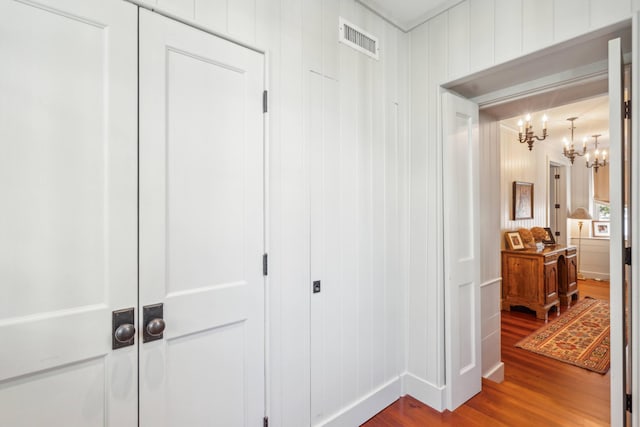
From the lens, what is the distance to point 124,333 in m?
1.18

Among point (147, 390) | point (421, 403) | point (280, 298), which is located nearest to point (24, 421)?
point (147, 390)

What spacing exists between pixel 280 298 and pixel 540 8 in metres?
2.12

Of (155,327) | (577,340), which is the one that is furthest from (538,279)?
(155,327)

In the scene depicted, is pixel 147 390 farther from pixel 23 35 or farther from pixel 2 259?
pixel 23 35

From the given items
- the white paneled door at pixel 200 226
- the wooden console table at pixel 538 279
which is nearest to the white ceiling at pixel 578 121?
the wooden console table at pixel 538 279

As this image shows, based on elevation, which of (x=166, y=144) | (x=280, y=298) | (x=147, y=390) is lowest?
(x=147, y=390)

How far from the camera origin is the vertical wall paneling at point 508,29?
1.80 m

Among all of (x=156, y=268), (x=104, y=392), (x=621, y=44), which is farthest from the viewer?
(x=621, y=44)

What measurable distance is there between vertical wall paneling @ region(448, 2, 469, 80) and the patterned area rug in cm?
286

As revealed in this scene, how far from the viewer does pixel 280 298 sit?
1667mm

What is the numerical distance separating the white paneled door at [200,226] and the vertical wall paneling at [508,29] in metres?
1.43

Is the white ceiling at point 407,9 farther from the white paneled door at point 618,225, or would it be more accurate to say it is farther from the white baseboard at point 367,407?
the white baseboard at point 367,407

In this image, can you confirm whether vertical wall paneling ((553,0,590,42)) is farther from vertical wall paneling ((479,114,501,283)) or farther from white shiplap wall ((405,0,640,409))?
vertical wall paneling ((479,114,501,283))

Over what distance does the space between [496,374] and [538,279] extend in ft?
7.00
